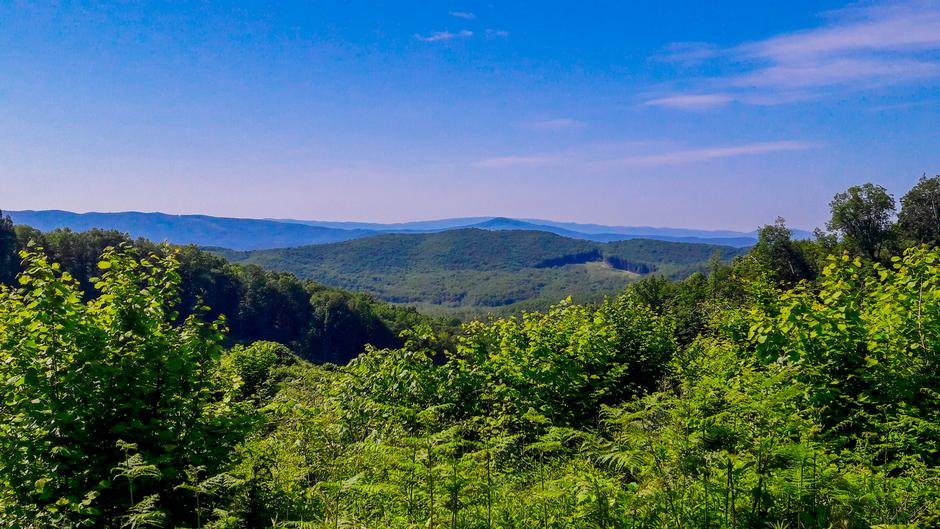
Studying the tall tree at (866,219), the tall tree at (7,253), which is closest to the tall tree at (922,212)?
the tall tree at (866,219)

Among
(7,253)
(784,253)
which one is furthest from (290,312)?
(784,253)

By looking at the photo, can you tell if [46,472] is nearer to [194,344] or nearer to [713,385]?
[194,344]

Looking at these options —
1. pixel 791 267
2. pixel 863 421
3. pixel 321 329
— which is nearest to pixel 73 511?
pixel 863 421

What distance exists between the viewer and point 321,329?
111 meters

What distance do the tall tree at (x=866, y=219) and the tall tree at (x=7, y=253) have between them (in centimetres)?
11598

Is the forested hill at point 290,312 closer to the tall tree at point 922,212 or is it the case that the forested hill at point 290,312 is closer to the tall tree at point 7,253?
the tall tree at point 7,253

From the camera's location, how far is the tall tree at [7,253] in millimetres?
74188

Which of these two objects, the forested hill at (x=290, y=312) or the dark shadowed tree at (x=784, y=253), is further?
the forested hill at (x=290, y=312)

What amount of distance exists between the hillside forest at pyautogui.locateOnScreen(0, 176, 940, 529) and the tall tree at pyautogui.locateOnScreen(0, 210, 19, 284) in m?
90.8

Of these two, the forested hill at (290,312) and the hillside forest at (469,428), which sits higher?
the hillside forest at (469,428)

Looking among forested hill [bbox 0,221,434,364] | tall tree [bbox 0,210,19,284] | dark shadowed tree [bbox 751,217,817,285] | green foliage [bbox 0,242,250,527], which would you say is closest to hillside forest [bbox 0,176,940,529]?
green foliage [bbox 0,242,250,527]

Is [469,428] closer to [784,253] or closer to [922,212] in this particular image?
[784,253]

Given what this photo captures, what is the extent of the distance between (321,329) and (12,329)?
10979 centimetres

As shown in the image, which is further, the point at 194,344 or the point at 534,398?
the point at 534,398
